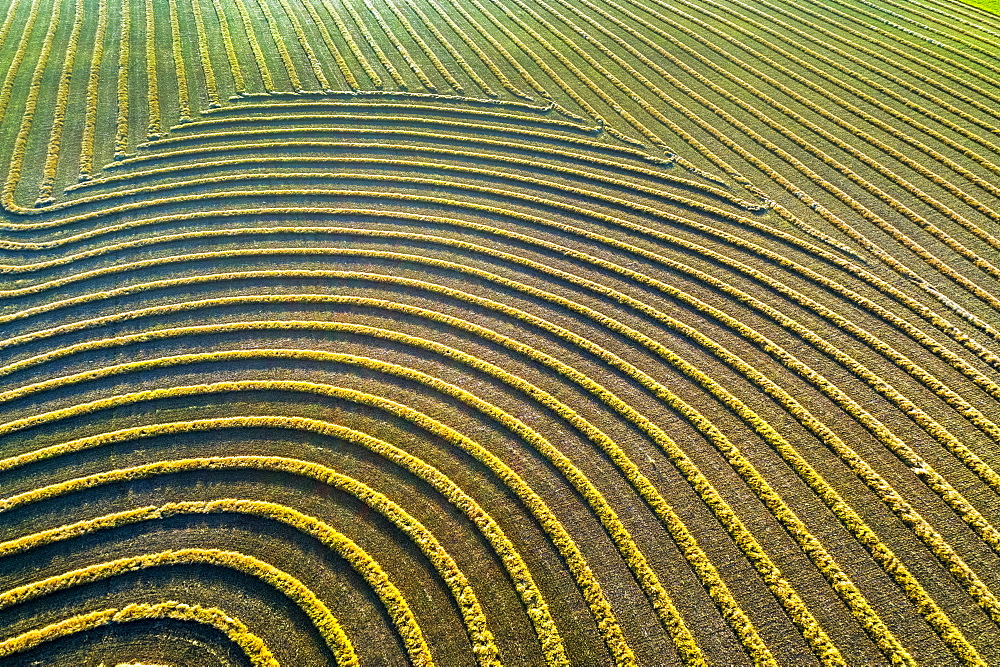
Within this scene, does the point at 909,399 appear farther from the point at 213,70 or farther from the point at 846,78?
the point at 213,70

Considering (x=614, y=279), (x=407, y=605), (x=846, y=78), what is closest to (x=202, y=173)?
(x=614, y=279)

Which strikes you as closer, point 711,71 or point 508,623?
point 508,623

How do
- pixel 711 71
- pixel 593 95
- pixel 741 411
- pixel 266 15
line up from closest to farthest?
pixel 741 411
pixel 593 95
pixel 711 71
pixel 266 15

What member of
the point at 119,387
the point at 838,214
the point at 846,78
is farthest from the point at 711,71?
the point at 119,387

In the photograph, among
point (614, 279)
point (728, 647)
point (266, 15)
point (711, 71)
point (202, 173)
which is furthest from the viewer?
point (266, 15)

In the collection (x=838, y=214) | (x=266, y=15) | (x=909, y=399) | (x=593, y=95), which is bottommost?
(x=909, y=399)

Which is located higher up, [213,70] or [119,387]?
[213,70]
